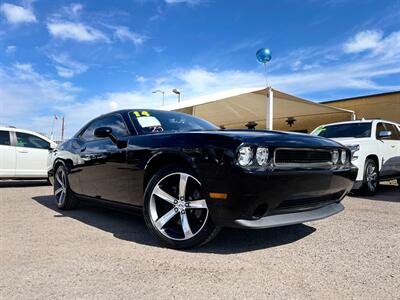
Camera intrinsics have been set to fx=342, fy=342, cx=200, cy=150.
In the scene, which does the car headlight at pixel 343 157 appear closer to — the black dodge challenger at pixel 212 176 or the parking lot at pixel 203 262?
the black dodge challenger at pixel 212 176

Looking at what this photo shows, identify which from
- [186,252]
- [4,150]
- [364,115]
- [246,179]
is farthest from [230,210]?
[364,115]

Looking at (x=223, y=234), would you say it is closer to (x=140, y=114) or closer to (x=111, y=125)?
(x=140, y=114)

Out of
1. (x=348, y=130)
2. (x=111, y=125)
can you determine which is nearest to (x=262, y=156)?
(x=111, y=125)

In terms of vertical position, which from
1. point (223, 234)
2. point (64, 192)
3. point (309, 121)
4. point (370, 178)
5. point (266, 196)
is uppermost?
point (309, 121)

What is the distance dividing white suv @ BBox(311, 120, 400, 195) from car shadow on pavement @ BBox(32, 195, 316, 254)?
10.2 ft

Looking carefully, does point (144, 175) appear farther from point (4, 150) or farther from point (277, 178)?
point (4, 150)

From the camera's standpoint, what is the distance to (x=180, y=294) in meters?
2.02

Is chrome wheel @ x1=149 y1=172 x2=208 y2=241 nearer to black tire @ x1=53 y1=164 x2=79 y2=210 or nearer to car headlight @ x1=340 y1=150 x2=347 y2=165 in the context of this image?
car headlight @ x1=340 y1=150 x2=347 y2=165

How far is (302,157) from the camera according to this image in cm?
280

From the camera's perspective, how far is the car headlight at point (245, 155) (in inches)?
99.1

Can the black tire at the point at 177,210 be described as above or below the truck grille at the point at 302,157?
below

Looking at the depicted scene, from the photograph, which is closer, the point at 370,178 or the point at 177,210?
the point at 177,210

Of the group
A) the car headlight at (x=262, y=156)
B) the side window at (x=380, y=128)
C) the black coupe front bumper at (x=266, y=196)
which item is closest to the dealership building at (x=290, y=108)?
the side window at (x=380, y=128)

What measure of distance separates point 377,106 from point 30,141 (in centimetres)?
1428
